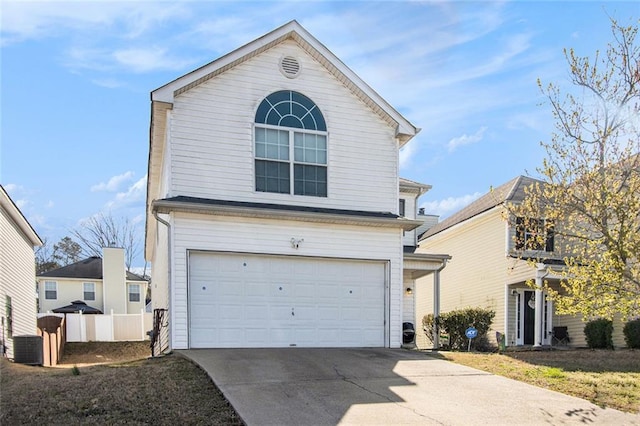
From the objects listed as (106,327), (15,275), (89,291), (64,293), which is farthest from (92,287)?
(15,275)

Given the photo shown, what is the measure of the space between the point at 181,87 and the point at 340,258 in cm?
553

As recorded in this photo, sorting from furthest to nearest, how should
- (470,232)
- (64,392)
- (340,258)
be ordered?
(470,232) → (340,258) → (64,392)

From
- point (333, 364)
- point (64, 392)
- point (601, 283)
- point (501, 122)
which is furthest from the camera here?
point (501, 122)

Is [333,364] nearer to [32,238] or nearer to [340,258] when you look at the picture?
[340,258]

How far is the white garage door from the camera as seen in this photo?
38.0 ft

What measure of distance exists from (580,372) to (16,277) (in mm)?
16699

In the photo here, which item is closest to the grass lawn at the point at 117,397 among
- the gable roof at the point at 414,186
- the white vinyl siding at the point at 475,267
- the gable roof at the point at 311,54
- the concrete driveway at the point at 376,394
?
the concrete driveway at the point at 376,394

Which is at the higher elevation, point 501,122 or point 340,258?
point 501,122

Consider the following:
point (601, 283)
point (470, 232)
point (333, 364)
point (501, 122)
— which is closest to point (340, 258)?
point (333, 364)

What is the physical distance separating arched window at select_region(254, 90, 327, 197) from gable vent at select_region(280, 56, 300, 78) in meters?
0.47

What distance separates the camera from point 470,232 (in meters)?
21.7

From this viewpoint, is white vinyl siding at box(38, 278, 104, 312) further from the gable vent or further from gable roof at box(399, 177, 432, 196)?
the gable vent

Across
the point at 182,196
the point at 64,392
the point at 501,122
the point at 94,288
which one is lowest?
the point at 94,288

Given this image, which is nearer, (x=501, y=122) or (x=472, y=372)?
(x=472, y=372)
